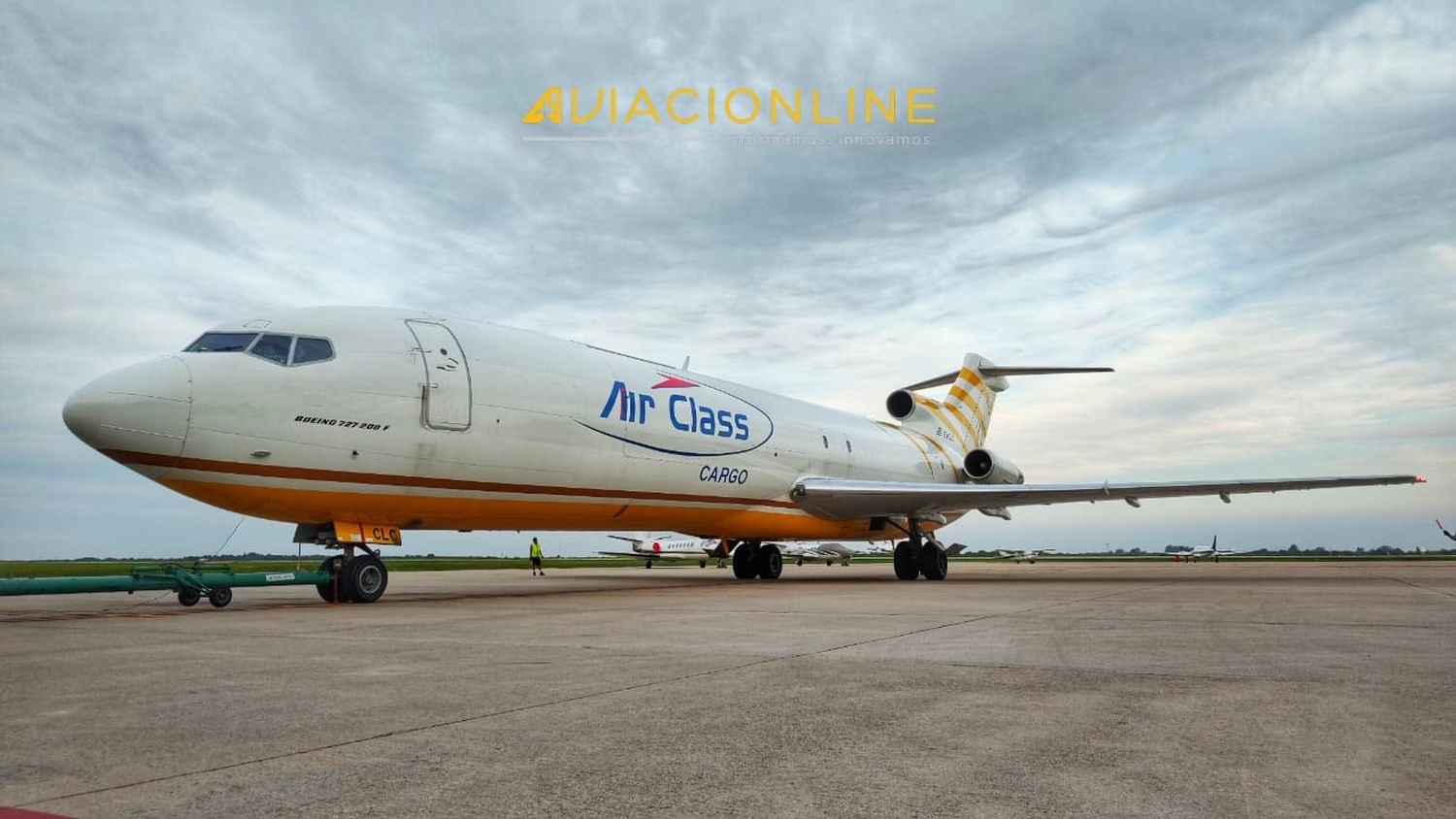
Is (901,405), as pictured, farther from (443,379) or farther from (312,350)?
(312,350)

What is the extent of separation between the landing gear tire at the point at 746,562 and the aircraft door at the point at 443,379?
39.5 feet

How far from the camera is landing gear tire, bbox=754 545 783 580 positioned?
79.6ft

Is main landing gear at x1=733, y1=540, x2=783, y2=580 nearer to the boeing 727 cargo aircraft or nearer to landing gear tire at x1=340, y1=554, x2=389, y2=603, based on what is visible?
the boeing 727 cargo aircraft

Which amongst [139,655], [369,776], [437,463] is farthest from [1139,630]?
[437,463]

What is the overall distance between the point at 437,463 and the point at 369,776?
33.0 ft

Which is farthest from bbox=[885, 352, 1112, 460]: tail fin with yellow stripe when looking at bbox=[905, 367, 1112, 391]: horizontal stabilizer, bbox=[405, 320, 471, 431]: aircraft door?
bbox=[405, 320, 471, 431]: aircraft door

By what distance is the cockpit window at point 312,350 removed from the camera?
12.1 m

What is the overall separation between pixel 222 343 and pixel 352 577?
139 inches

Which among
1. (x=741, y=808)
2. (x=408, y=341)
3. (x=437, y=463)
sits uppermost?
(x=408, y=341)

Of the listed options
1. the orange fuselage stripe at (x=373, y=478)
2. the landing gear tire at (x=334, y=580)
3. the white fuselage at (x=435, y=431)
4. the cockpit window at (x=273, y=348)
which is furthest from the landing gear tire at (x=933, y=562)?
the cockpit window at (x=273, y=348)

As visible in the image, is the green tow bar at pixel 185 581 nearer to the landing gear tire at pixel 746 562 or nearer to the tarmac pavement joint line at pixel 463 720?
the tarmac pavement joint line at pixel 463 720

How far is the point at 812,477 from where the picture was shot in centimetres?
2147

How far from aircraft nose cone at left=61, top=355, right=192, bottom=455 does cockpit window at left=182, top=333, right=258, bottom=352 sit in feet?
2.79

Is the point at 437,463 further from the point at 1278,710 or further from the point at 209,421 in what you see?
the point at 1278,710
